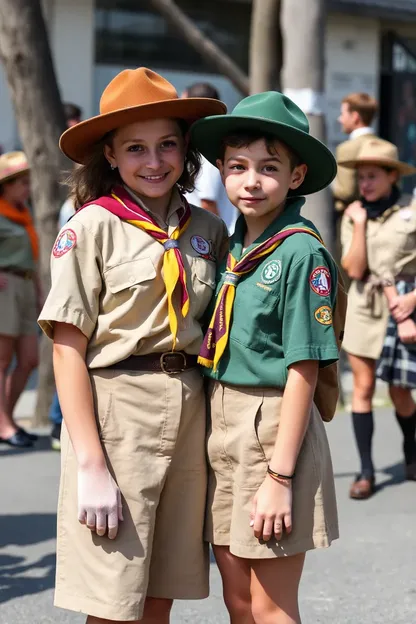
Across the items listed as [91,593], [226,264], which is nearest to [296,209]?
[226,264]

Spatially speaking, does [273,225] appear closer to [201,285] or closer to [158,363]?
[201,285]

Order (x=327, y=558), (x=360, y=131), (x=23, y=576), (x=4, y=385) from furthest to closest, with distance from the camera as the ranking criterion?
(x=360, y=131) < (x=4, y=385) < (x=327, y=558) < (x=23, y=576)

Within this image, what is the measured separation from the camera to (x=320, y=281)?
288 cm

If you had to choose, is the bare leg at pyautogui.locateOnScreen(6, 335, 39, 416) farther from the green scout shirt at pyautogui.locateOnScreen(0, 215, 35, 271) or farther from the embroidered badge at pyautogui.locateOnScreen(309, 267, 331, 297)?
the embroidered badge at pyautogui.locateOnScreen(309, 267, 331, 297)

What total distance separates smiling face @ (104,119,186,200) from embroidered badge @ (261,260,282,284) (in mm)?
351

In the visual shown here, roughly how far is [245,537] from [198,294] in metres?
0.64

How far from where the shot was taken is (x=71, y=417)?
9.35 feet

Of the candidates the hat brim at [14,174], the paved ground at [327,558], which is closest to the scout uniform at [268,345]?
the paved ground at [327,558]

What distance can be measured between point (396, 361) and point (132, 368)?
3.33 m

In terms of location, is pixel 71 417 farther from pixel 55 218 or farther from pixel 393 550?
pixel 55 218

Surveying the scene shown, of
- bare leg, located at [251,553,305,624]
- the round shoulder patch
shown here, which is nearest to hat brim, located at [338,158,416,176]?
the round shoulder patch

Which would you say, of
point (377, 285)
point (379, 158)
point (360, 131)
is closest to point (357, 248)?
point (377, 285)

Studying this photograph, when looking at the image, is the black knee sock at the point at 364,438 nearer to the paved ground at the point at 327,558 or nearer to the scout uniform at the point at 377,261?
the paved ground at the point at 327,558

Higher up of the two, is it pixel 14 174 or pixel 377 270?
pixel 14 174
